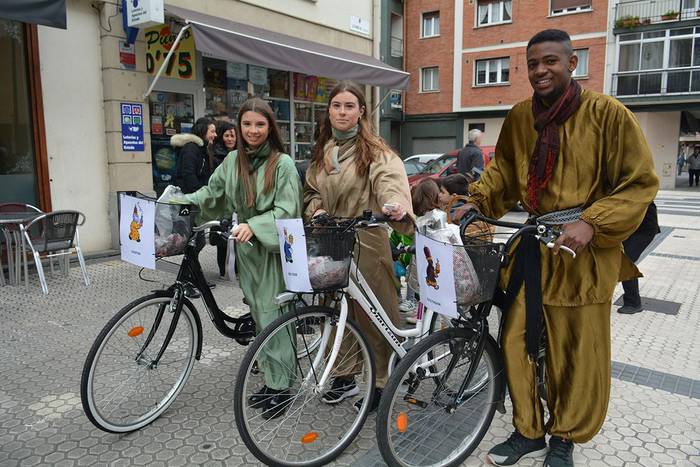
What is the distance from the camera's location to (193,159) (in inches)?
245

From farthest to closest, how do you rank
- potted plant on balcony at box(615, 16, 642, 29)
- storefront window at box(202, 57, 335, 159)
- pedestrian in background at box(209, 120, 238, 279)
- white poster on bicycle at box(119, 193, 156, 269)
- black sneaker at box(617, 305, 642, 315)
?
potted plant on balcony at box(615, 16, 642, 29)
storefront window at box(202, 57, 335, 159)
pedestrian in background at box(209, 120, 238, 279)
black sneaker at box(617, 305, 642, 315)
white poster on bicycle at box(119, 193, 156, 269)

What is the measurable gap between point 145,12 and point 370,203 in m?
5.14

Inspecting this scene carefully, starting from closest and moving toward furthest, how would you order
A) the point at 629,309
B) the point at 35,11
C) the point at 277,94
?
the point at 629,309 < the point at 35,11 < the point at 277,94

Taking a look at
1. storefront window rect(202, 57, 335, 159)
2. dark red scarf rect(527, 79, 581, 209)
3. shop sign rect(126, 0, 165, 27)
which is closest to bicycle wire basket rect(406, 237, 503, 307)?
dark red scarf rect(527, 79, 581, 209)

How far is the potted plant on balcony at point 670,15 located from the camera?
22.4 m

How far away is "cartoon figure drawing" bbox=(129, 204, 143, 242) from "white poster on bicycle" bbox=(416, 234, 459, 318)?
136 cm

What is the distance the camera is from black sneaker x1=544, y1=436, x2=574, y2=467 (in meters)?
2.59

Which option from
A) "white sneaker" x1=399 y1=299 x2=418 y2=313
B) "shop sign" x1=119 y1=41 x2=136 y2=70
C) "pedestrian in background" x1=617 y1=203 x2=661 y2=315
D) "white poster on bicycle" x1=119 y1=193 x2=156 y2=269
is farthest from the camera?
"shop sign" x1=119 y1=41 x2=136 y2=70

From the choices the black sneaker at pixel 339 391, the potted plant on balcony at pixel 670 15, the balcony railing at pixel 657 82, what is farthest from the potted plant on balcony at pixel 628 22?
the black sneaker at pixel 339 391

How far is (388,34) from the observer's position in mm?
27922

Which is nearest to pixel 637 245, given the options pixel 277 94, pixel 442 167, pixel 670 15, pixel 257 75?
pixel 257 75

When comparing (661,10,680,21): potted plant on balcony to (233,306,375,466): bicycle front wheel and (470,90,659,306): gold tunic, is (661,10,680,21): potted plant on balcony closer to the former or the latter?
(470,90,659,306): gold tunic

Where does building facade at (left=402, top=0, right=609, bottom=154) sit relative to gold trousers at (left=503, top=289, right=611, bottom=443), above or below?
above

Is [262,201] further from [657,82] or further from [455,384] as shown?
[657,82]
